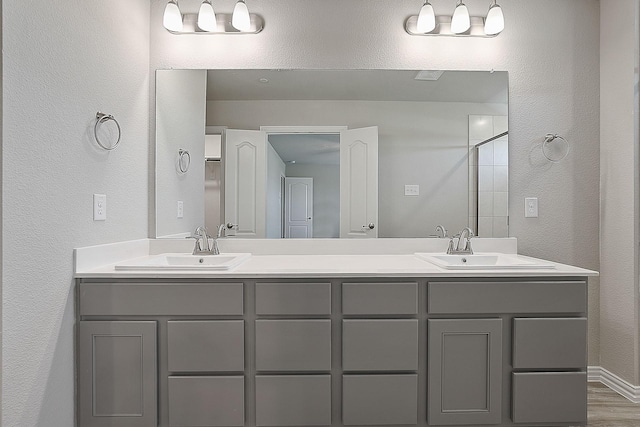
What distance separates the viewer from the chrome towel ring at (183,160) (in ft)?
7.72

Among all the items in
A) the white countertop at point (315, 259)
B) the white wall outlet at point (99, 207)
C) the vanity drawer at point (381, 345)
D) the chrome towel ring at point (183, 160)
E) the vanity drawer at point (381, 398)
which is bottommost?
the vanity drawer at point (381, 398)

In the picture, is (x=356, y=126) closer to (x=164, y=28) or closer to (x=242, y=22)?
(x=242, y=22)

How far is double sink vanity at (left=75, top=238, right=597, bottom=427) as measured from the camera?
5.49 feet

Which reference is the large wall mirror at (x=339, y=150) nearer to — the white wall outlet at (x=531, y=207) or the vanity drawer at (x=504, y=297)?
the white wall outlet at (x=531, y=207)

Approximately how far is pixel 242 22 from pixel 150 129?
2.76ft

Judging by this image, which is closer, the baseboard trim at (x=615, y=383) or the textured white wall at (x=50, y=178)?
the textured white wall at (x=50, y=178)

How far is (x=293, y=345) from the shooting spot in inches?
66.7

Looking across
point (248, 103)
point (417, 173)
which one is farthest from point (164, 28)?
point (417, 173)

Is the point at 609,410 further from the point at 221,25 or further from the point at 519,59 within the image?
the point at 221,25

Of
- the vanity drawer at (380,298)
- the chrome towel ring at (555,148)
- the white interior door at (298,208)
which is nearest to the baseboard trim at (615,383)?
the chrome towel ring at (555,148)

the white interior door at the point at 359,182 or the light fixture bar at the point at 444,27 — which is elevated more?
the light fixture bar at the point at 444,27

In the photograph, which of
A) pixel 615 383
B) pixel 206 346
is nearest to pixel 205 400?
pixel 206 346

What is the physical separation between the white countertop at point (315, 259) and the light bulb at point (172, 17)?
1254 mm

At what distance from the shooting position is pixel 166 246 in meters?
2.31
